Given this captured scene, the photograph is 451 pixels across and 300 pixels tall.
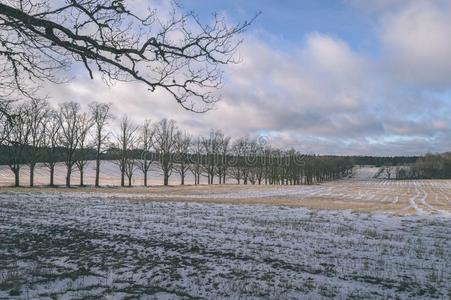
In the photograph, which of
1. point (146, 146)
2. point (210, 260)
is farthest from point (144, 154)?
point (210, 260)

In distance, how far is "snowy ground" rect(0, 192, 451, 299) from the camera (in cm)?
898

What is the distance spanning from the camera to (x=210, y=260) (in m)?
11.8

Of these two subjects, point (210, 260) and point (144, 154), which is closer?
point (210, 260)

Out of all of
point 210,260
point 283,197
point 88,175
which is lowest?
point 283,197

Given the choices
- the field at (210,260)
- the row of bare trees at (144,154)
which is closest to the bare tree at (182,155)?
the row of bare trees at (144,154)

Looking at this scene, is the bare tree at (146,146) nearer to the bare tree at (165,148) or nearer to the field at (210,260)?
the bare tree at (165,148)

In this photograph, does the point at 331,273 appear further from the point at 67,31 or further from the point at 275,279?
the point at 67,31

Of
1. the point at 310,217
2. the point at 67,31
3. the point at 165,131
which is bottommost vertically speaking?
the point at 310,217

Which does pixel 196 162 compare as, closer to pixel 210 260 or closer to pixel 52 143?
pixel 52 143

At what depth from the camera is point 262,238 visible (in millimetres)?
16016

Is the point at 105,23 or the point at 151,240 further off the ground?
the point at 105,23

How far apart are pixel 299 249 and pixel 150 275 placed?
5820 mm

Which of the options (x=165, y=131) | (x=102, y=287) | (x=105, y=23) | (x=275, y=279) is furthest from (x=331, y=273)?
(x=165, y=131)

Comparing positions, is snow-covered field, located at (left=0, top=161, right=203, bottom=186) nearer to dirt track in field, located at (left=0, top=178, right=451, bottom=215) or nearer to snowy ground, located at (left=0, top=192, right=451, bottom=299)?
dirt track in field, located at (left=0, top=178, right=451, bottom=215)
